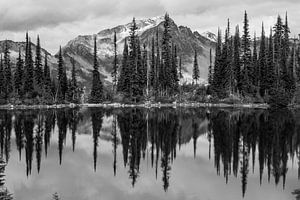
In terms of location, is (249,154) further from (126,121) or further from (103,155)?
(126,121)

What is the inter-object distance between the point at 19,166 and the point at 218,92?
87.6 meters

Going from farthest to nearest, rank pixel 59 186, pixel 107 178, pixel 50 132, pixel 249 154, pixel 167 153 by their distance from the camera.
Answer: pixel 50 132, pixel 167 153, pixel 249 154, pixel 107 178, pixel 59 186

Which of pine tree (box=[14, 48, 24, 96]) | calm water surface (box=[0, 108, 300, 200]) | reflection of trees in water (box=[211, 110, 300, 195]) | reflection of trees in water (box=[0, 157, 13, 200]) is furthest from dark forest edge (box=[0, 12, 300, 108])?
reflection of trees in water (box=[0, 157, 13, 200])

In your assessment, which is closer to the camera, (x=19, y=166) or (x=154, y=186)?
(x=154, y=186)

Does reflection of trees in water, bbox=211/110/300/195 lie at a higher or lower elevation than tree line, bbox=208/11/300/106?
lower

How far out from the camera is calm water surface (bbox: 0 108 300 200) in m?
25.2

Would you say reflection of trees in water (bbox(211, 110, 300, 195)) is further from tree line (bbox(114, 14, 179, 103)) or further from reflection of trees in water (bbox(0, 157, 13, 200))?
tree line (bbox(114, 14, 179, 103))

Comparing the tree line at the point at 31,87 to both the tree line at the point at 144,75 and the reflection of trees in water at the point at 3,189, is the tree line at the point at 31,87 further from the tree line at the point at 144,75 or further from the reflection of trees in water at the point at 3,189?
the reflection of trees in water at the point at 3,189

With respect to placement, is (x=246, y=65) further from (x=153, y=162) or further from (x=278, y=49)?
(x=153, y=162)

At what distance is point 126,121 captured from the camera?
65.7 m

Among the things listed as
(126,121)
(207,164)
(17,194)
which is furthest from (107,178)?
(126,121)

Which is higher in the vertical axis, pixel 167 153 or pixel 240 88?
pixel 240 88

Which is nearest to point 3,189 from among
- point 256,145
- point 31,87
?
point 256,145

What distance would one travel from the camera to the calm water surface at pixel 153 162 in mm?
25219
